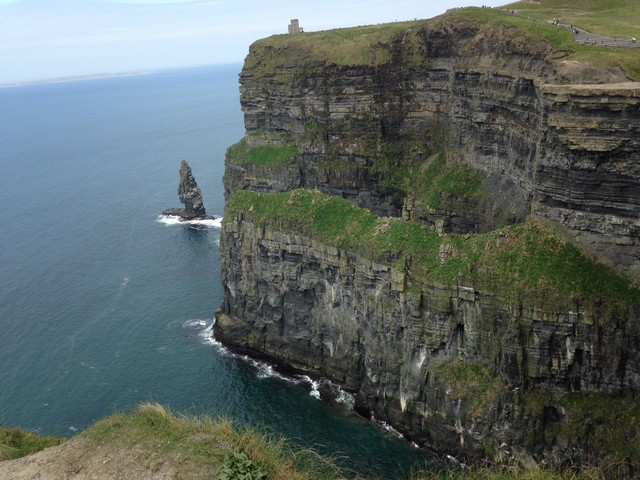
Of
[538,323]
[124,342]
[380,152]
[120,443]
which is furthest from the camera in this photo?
[380,152]

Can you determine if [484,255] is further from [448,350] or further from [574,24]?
[574,24]

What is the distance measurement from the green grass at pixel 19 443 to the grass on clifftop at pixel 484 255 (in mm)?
29952

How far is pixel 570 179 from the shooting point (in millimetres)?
43844

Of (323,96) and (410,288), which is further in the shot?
(323,96)

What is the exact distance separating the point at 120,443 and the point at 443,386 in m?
27.8

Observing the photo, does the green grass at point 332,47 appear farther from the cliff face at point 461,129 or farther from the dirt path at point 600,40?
the dirt path at point 600,40

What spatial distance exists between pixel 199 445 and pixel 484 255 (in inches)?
1139

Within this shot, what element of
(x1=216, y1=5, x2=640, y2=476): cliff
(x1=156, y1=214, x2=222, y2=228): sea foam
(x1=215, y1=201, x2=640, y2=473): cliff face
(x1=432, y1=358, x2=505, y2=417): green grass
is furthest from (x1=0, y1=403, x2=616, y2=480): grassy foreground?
(x1=156, y1=214, x2=222, y2=228): sea foam

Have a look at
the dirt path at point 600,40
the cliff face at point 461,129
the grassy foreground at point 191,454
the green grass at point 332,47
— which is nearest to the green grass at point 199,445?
the grassy foreground at point 191,454

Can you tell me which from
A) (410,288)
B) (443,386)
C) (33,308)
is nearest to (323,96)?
(410,288)

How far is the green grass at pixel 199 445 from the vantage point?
25344 millimetres

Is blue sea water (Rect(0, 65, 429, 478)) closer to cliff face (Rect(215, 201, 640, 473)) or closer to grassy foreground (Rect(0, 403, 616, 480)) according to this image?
cliff face (Rect(215, 201, 640, 473))

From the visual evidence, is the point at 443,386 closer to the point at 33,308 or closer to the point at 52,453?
the point at 52,453

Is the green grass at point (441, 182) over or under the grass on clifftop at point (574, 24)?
under
